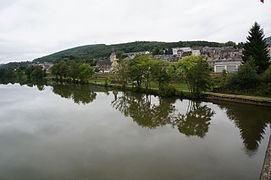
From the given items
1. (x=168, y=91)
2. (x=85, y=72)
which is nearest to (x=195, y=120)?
(x=168, y=91)

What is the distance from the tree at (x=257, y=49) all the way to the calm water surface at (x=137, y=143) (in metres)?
8.42

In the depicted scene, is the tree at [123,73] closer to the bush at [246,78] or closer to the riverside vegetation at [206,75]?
Result: the riverside vegetation at [206,75]

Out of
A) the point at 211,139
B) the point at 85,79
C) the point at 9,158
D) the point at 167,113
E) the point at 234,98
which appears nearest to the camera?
the point at 9,158

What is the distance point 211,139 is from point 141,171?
18.7ft

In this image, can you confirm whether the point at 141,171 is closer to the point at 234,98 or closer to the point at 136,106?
the point at 136,106

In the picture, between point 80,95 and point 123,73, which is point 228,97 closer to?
point 123,73

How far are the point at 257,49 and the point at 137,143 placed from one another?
22036 millimetres

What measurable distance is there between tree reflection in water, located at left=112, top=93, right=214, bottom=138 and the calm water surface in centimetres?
6

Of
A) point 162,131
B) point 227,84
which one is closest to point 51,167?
point 162,131

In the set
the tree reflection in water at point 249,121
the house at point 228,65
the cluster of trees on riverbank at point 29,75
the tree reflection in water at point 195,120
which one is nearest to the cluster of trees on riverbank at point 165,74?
the tree reflection in water at point 195,120

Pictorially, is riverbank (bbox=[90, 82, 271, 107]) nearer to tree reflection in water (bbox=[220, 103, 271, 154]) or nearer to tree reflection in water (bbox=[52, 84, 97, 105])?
tree reflection in water (bbox=[220, 103, 271, 154])

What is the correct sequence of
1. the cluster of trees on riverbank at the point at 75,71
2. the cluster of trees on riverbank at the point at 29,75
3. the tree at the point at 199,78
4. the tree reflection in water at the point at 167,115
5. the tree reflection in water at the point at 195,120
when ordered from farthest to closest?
the cluster of trees on riverbank at the point at 29,75 < the cluster of trees on riverbank at the point at 75,71 < the tree at the point at 199,78 < the tree reflection in water at the point at 167,115 < the tree reflection in water at the point at 195,120

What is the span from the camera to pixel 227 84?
2808cm

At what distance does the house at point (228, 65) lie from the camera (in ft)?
138
